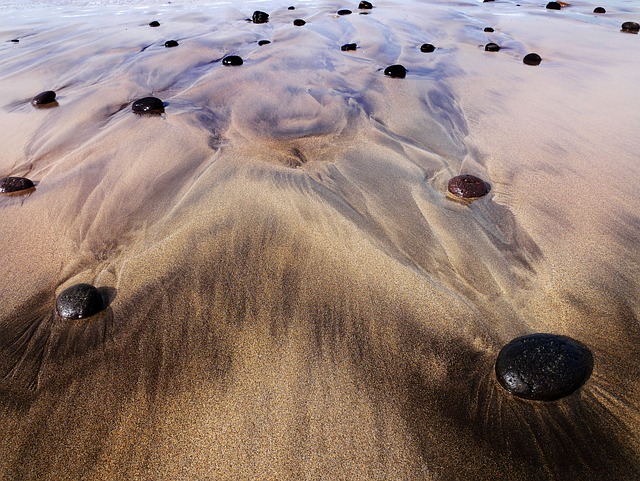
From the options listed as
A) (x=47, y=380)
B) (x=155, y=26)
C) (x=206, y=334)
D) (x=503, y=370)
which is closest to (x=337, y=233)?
(x=206, y=334)

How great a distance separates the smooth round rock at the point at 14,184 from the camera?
287cm

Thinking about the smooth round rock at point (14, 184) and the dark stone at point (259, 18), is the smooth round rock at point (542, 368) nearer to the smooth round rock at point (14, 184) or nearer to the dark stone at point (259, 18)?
the smooth round rock at point (14, 184)

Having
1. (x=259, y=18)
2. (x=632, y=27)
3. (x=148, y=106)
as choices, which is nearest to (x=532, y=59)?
(x=632, y=27)

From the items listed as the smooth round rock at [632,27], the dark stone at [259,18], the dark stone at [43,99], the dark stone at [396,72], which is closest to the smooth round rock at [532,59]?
the dark stone at [396,72]

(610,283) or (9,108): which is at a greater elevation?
(9,108)

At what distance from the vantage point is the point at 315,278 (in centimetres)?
213

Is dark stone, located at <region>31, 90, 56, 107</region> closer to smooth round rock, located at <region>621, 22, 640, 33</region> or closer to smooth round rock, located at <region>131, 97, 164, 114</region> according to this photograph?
smooth round rock, located at <region>131, 97, 164, 114</region>

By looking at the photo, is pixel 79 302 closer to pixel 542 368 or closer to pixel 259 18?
pixel 542 368

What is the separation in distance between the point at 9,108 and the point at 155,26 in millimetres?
4511

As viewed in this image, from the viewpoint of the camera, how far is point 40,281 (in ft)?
7.06

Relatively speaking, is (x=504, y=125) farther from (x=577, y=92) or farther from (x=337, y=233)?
(x=337, y=233)

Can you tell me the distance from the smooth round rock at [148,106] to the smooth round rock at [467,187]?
294cm

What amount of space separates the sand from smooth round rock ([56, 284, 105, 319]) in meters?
0.06

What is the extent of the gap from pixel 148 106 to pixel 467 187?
124 inches
